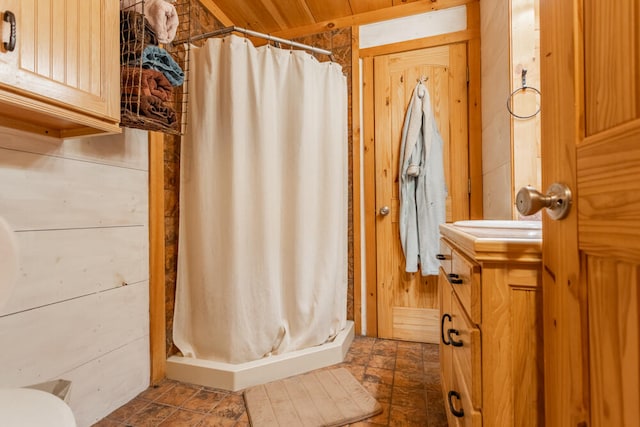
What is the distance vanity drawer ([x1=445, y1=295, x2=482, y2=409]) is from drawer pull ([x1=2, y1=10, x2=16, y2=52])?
123 cm

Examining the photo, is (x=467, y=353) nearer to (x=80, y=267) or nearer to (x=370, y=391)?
(x=370, y=391)

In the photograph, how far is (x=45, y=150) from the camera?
3.41 feet

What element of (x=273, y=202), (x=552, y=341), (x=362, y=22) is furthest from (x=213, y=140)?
(x=552, y=341)

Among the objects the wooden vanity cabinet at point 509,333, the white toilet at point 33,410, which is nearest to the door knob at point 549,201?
the wooden vanity cabinet at point 509,333

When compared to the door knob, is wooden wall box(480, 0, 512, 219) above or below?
above

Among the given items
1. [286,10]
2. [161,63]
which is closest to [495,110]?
[286,10]

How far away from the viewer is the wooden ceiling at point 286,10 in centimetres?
196

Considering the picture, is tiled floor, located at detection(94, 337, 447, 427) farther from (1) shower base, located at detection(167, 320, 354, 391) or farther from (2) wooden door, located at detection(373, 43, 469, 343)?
(2) wooden door, located at detection(373, 43, 469, 343)

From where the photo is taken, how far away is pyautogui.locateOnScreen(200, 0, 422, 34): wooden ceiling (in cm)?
196

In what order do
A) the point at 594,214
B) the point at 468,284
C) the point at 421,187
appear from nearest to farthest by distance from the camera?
1. the point at 594,214
2. the point at 468,284
3. the point at 421,187

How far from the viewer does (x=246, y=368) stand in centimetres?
145

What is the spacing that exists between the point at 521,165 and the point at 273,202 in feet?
3.97

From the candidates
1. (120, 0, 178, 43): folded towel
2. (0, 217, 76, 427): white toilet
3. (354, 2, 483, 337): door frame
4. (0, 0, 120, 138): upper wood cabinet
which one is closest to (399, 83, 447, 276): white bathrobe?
(354, 2, 483, 337): door frame

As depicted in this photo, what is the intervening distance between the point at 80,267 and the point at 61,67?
74 centimetres
